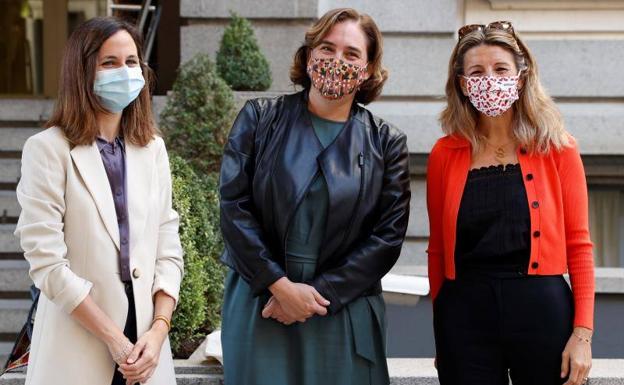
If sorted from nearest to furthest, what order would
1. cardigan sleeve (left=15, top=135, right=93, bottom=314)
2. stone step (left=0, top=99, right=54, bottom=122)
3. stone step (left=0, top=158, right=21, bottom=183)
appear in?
cardigan sleeve (left=15, top=135, right=93, bottom=314), stone step (left=0, top=158, right=21, bottom=183), stone step (left=0, top=99, right=54, bottom=122)

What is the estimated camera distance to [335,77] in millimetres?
3805

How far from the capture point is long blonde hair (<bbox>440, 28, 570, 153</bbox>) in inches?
149

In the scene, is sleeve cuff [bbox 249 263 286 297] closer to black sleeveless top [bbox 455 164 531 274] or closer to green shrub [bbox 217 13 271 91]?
black sleeveless top [bbox 455 164 531 274]

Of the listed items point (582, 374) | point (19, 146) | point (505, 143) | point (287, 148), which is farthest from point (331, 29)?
point (19, 146)

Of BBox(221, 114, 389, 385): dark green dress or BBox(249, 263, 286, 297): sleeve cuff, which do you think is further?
BBox(221, 114, 389, 385): dark green dress

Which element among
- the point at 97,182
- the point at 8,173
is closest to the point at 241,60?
the point at 8,173

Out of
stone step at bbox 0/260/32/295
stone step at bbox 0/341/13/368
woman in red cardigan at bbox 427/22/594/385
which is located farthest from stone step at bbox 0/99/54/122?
woman in red cardigan at bbox 427/22/594/385

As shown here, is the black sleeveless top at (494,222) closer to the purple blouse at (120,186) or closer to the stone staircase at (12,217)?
the purple blouse at (120,186)

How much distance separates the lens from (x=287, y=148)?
3811mm

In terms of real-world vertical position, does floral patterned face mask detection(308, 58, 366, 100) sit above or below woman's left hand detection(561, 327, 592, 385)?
above

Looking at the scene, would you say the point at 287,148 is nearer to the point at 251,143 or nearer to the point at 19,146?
the point at 251,143

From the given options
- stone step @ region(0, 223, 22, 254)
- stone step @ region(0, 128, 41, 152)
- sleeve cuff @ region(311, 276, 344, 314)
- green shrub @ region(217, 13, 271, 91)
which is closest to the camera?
sleeve cuff @ region(311, 276, 344, 314)

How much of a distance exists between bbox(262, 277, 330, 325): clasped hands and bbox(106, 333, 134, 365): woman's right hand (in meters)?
0.61

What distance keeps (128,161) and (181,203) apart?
193 centimetres
